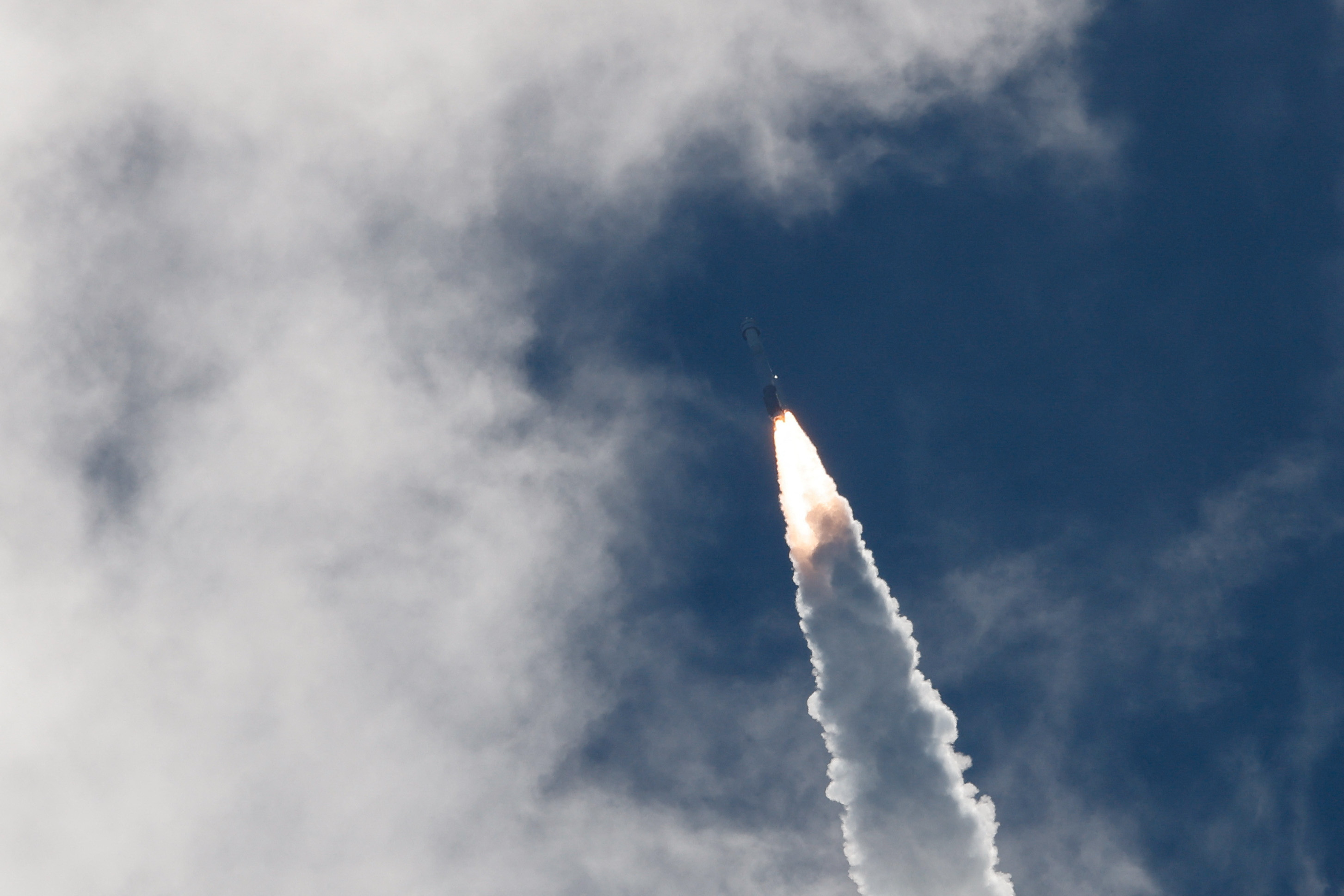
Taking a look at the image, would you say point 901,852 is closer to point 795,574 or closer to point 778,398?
point 795,574

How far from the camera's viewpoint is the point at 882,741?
443ft

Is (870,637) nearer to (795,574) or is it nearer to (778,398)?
(795,574)

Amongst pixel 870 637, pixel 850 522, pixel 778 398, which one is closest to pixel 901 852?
pixel 870 637

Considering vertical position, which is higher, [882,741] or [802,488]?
[802,488]

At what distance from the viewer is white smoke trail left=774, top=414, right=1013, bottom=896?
133750 mm

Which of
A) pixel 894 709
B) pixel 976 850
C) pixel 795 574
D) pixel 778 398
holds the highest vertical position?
pixel 778 398

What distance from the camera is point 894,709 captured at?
135125 millimetres

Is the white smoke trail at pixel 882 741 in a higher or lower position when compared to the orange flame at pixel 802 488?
lower

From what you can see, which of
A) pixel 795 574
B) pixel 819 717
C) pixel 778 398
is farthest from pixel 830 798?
pixel 778 398

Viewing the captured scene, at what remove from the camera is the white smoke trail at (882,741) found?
13375 cm

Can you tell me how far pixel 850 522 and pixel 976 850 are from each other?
3035 centimetres

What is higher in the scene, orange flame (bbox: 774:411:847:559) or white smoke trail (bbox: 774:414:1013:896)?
orange flame (bbox: 774:411:847:559)

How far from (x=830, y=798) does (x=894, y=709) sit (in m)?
9.55

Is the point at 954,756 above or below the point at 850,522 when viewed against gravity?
below
